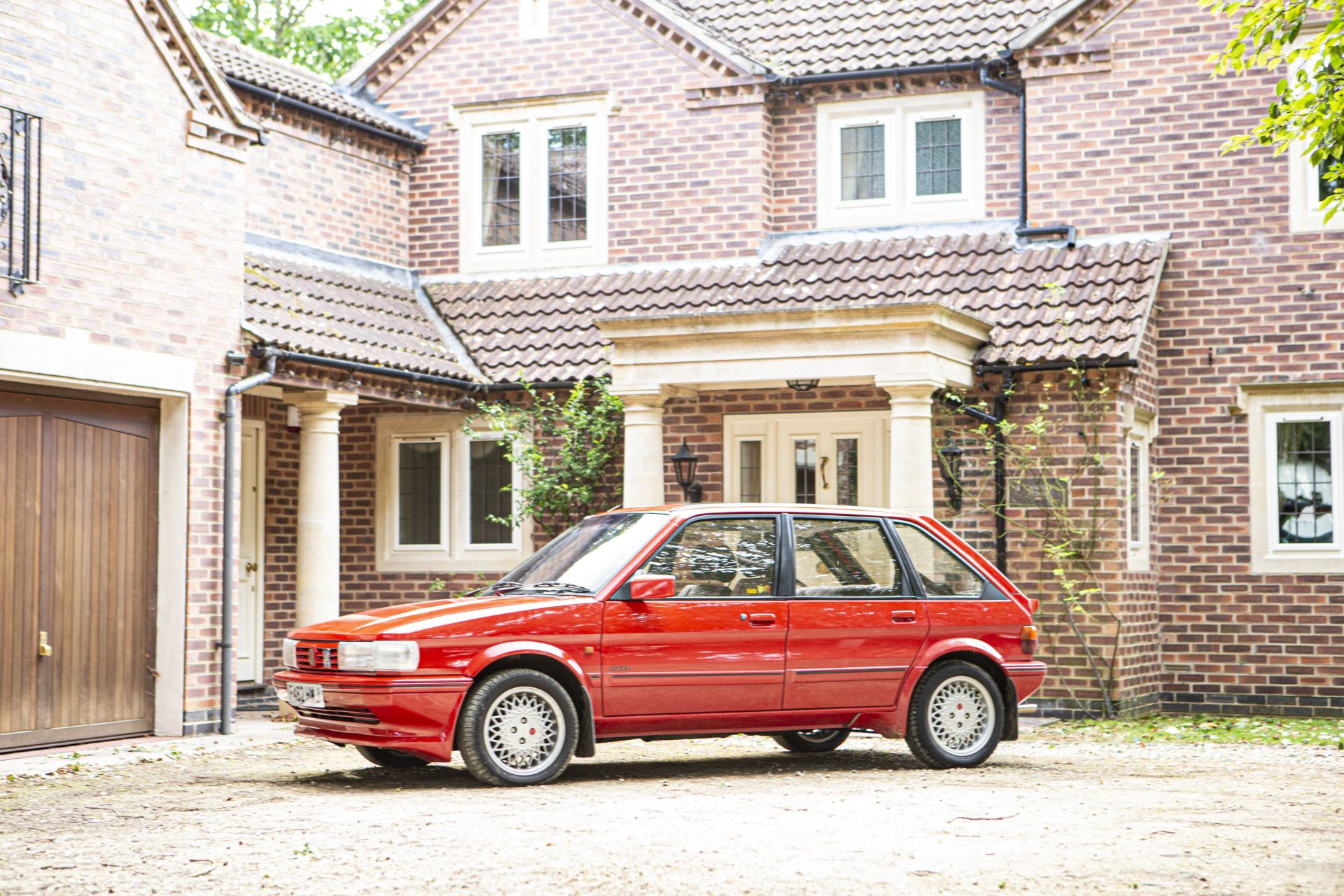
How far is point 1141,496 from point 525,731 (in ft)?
27.4

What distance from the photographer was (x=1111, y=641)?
1506cm

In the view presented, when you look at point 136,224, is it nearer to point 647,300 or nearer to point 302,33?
point 647,300

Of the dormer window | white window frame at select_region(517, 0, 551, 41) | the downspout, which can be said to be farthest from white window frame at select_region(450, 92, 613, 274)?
the downspout

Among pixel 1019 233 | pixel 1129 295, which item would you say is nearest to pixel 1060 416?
→ pixel 1129 295

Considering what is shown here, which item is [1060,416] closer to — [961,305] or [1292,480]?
[961,305]

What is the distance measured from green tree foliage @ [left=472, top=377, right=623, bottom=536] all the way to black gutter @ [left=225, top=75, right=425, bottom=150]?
3.34 metres

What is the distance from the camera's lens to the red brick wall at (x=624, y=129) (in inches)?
702

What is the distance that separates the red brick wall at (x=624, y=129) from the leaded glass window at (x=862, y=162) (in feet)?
2.87

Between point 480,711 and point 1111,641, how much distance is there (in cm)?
742

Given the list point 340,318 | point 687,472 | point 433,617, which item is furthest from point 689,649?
point 340,318

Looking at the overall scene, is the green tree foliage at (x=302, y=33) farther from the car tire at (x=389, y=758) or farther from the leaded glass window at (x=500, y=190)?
the car tire at (x=389, y=758)

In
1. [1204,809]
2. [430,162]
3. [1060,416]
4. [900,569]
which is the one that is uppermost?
[430,162]

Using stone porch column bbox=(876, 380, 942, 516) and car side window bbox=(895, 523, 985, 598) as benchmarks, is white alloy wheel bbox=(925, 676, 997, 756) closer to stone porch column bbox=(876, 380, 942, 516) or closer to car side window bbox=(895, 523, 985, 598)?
car side window bbox=(895, 523, 985, 598)

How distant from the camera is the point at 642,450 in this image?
15.6 meters
